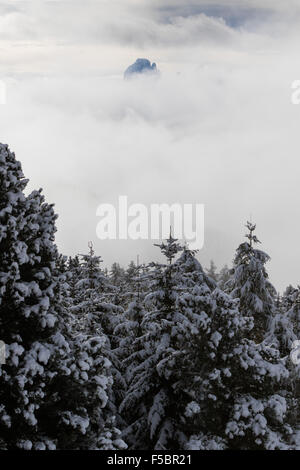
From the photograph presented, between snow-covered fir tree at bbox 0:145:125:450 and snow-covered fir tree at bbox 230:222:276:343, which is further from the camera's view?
snow-covered fir tree at bbox 230:222:276:343

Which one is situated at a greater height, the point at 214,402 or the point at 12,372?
the point at 12,372

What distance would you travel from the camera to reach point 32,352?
11.9 metres

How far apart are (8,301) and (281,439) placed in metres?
9.15

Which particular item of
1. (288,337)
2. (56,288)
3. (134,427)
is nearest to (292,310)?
(288,337)

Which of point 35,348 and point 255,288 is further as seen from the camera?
point 255,288

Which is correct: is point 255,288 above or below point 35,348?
above

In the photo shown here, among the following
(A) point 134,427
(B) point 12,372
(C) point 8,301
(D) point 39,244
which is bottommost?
(A) point 134,427

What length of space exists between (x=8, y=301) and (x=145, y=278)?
25.1 ft

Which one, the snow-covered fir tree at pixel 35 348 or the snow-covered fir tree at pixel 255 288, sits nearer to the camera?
the snow-covered fir tree at pixel 35 348

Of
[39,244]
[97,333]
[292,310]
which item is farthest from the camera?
[292,310]

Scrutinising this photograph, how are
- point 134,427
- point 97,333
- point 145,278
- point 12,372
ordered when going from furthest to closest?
point 97,333 < point 145,278 < point 134,427 < point 12,372

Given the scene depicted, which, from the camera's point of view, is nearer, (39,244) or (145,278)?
(39,244)

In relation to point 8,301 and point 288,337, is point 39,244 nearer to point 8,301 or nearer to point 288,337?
point 8,301
